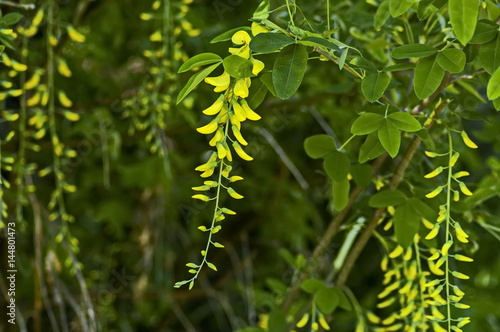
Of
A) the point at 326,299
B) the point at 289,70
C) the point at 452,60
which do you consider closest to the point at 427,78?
the point at 452,60

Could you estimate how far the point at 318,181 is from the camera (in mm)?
1571

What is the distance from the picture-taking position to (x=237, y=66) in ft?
1.80

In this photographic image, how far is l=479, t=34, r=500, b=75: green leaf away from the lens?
1.98 feet

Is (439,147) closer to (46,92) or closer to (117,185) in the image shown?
(46,92)

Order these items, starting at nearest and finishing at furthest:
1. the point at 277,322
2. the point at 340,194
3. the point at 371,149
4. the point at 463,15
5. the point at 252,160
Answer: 1. the point at 463,15
2. the point at 371,149
3. the point at 340,194
4. the point at 277,322
5. the point at 252,160

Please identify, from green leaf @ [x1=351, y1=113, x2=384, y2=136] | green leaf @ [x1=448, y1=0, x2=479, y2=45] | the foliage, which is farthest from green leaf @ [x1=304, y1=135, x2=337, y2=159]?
green leaf @ [x1=448, y1=0, x2=479, y2=45]

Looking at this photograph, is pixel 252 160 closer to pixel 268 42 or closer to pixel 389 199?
pixel 389 199

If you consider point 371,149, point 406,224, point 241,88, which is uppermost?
point 241,88

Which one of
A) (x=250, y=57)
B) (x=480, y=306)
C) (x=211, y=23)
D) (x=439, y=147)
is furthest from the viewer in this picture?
(x=211, y=23)

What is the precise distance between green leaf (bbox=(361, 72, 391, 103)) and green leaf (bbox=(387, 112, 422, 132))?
0.03 metres

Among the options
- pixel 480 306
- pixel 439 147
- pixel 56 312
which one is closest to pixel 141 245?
pixel 56 312

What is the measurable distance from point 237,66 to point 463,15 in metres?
0.17

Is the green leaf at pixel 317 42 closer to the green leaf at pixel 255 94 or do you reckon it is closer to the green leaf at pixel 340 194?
the green leaf at pixel 255 94

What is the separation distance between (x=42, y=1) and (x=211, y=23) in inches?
16.2
